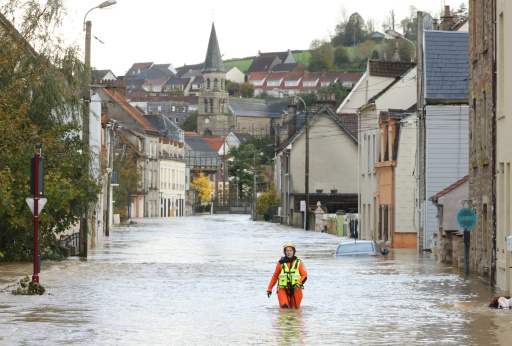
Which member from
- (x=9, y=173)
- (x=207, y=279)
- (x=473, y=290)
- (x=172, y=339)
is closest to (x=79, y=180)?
(x=9, y=173)

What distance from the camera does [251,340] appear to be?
16.4 m

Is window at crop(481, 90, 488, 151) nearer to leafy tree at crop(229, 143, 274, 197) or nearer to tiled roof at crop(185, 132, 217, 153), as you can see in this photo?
leafy tree at crop(229, 143, 274, 197)

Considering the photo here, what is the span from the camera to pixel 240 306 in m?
22.3

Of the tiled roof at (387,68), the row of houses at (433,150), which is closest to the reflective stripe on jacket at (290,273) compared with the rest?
the row of houses at (433,150)

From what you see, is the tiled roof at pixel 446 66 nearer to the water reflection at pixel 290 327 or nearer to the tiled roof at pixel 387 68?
the tiled roof at pixel 387 68

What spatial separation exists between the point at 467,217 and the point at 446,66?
16.0 meters

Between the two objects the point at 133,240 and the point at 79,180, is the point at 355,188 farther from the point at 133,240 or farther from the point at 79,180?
the point at 79,180

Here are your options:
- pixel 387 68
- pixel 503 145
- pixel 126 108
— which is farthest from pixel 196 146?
pixel 503 145

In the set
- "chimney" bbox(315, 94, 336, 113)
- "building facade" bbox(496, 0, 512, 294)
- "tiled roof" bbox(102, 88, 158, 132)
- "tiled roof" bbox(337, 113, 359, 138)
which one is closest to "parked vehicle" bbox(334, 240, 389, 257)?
"building facade" bbox(496, 0, 512, 294)

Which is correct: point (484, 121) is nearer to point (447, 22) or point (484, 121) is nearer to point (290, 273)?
point (290, 273)

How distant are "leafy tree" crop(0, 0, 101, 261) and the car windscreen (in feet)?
30.2

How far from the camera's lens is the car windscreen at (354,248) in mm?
41956

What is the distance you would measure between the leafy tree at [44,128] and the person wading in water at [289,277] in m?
13.3

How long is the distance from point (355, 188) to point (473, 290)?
55242 millimetres
